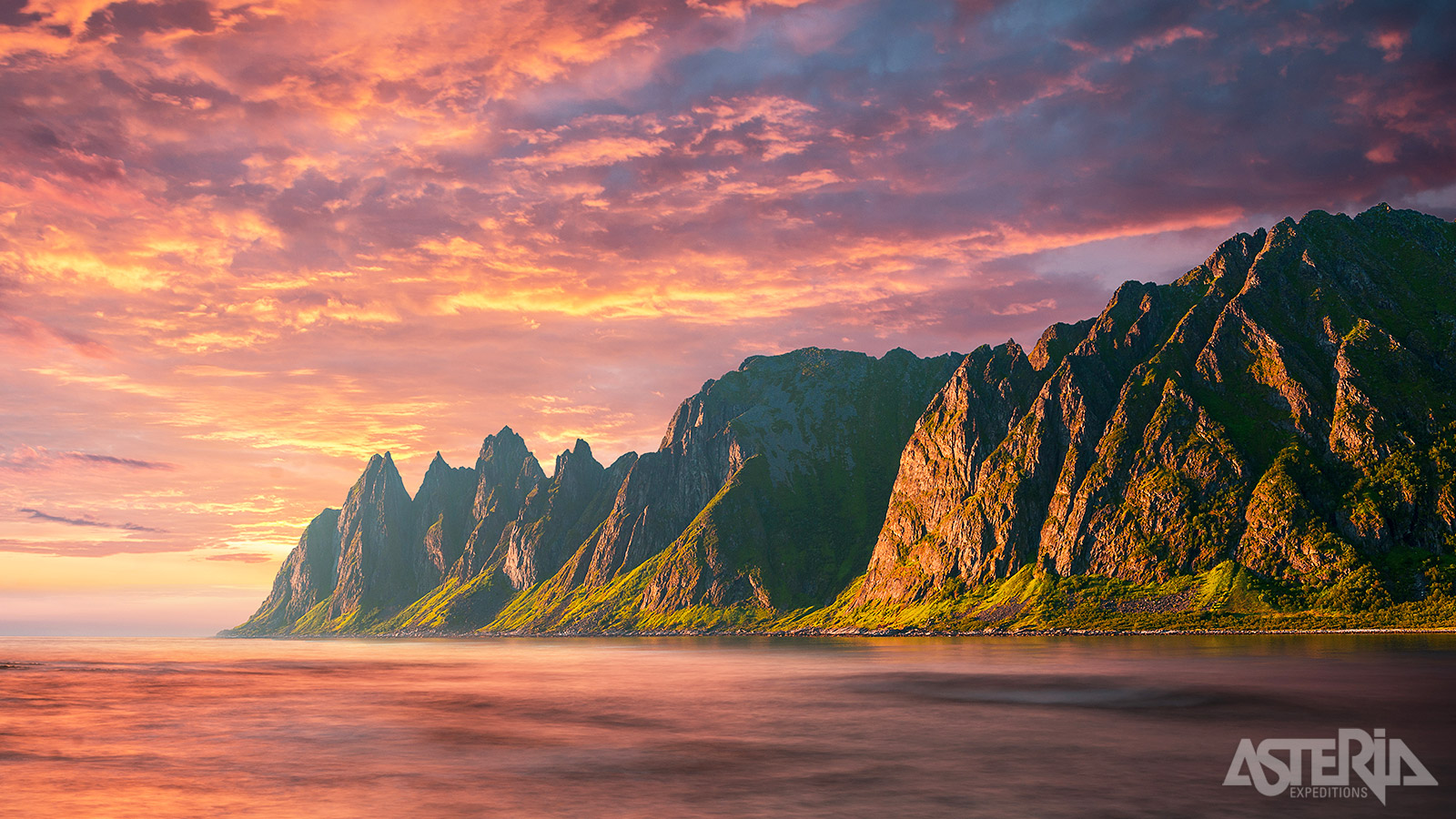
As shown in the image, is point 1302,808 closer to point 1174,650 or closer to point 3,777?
point 3,777

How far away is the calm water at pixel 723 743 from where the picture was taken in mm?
31469

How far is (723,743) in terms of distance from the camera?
1838 inches

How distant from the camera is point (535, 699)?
74625 millimetres

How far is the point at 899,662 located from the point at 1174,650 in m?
48.2

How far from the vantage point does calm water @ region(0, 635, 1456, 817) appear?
103 ft
